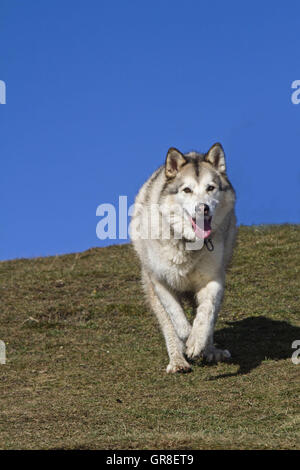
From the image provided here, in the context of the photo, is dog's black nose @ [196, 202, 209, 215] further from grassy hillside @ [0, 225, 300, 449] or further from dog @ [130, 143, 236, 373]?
grassy hillside @ [0, 225, 300, 449]

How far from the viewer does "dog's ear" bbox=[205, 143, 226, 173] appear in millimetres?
9750

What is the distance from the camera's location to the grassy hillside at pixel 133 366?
736cm

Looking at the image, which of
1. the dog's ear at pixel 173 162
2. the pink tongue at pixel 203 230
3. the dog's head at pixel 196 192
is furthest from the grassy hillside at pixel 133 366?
the dog's ear at pixel 173 162

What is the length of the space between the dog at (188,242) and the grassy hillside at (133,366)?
768 mm

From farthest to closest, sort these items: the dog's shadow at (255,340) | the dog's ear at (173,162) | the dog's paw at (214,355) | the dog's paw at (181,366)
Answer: the dog's shadow at (255,340) < the dog's paw at (214,355) < the dog's paw at (181,366) < the dog's ear at (173,162)

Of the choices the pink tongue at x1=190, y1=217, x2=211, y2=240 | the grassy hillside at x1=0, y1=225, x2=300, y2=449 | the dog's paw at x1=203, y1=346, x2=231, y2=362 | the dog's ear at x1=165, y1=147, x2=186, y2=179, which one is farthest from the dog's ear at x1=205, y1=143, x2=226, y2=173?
the grassy hillside at x1=0, y1=225, x2=300, y2=449

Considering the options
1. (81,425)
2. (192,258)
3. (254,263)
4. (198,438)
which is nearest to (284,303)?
(254,263)

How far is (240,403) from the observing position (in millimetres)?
8539

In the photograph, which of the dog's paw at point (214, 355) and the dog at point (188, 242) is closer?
the dog at point (188, 242)

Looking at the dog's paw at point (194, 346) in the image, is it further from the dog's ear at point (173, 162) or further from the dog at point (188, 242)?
the dog's ear at point (173, 162)

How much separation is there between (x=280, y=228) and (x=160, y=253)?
43.5 feet

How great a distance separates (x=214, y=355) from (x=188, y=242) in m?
1.93

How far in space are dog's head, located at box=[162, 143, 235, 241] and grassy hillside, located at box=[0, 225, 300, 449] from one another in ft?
7.06

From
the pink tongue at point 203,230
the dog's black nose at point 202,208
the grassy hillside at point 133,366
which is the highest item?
the dog's black nose at point 202,208
